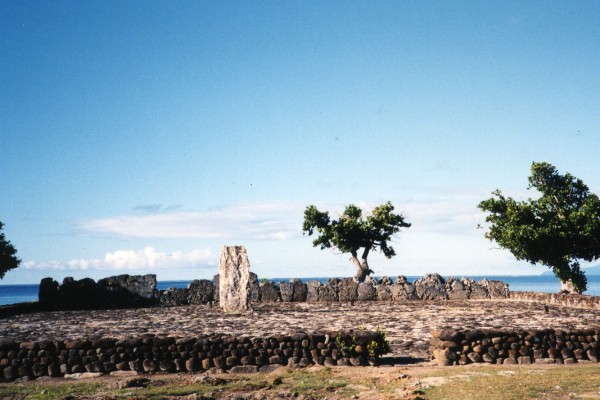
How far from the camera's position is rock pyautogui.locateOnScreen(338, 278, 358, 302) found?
3084 cm

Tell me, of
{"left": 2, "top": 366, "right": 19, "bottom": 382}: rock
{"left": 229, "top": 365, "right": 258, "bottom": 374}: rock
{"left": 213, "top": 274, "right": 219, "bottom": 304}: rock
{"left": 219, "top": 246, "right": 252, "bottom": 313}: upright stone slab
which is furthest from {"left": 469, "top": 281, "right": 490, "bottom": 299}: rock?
{"left": 2, "top": 366, "right": 19, "bottom": 382}: rock

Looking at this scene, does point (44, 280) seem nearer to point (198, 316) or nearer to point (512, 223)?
point (198, 316)

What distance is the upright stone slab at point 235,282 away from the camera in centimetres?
2325

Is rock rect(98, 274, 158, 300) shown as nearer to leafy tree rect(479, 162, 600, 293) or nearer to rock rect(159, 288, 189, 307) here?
rock rect(159, 288, 189, 307)

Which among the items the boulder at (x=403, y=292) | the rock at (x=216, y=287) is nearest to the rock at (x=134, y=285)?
the rock at (x=216, y=287)

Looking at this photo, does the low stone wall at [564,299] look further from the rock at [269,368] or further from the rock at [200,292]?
the rock at [269,368]

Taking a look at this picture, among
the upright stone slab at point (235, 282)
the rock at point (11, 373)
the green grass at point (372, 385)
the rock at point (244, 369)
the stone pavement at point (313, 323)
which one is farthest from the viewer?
the upright stone slab at point (235, 282)

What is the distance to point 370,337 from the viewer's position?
1160 centimetres

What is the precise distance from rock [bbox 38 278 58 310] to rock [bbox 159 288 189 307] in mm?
5702

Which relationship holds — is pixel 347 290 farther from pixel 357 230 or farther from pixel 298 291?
pixel 357 230

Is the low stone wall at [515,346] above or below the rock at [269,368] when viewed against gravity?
above

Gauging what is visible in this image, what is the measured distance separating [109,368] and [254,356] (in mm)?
3164

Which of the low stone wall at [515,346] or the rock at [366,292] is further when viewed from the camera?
the rock at [366,292]

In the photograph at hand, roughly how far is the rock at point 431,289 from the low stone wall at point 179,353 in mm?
21040
